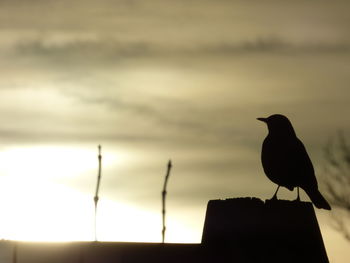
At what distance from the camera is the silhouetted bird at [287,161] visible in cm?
902

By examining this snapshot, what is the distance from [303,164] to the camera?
30.8 ft

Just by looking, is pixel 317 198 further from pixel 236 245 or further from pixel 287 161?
pixel 236 245

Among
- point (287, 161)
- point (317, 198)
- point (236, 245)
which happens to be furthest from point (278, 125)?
point (236, 245)

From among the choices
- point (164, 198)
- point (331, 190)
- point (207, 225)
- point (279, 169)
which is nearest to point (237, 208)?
point (207, 225)

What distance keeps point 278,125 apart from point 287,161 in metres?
0.87

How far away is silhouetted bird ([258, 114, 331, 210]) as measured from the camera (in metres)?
9.02

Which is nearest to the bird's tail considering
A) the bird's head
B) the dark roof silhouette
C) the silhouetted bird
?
the silhouetted bird

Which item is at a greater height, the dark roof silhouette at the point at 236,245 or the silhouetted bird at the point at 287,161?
the silhouetted bird at the point at 287,161

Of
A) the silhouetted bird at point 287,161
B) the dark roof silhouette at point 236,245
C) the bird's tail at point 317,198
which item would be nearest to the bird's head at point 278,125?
the silhouetted bird at point 287,161

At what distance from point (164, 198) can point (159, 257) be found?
48.0 inches

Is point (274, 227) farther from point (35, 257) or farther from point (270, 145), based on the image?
point (270, 145)

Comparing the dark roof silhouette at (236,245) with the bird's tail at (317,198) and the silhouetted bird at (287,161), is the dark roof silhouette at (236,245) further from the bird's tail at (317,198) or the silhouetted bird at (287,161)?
the bird's tail at (317,198)

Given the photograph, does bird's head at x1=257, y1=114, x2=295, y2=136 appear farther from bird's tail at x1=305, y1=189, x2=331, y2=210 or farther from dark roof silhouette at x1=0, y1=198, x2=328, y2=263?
dark roof silhouette at x1=0, y1=198, x2=328, y2=263

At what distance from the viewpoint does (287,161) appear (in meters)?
9.19
